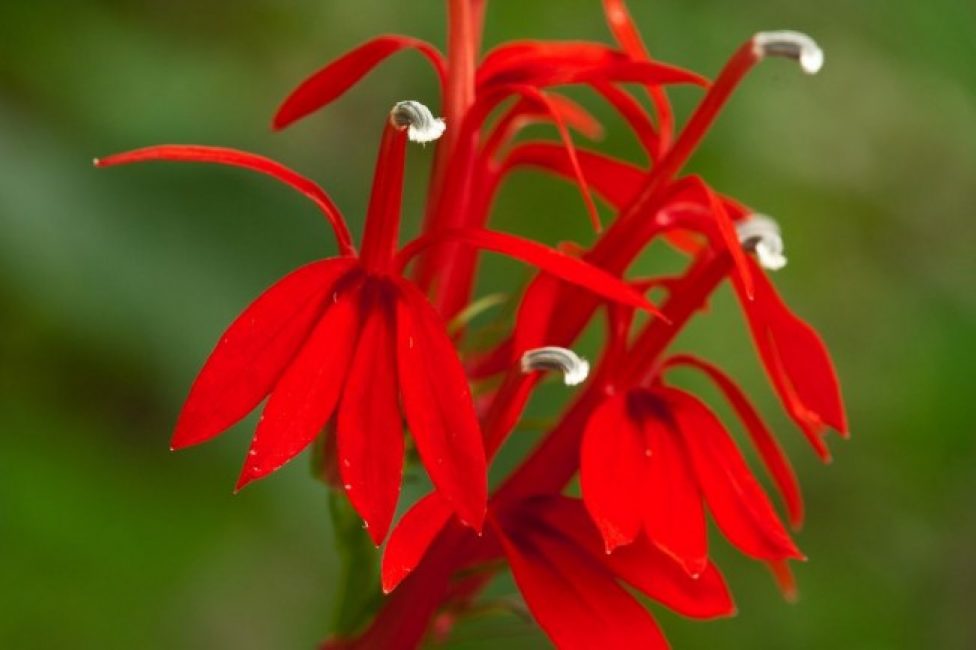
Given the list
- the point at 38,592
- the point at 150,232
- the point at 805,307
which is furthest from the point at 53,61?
the point at 805,307

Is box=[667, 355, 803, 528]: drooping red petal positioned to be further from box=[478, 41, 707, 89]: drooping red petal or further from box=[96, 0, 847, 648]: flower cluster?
box=[478, 41, 707, 89]: drooping red petal

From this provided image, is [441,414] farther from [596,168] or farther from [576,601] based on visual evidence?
[596,168]

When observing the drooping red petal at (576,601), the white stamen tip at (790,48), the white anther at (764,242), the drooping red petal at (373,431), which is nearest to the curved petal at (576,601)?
the drooping red petal at (576,601)

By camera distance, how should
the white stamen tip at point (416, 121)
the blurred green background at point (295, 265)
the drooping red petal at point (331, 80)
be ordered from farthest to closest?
the blurred green background at point (295, 265)
the drooping red petal at point (331, 80)
the white stamen tip at point (416, 121)

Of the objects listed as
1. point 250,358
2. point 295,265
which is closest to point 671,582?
point 250,358

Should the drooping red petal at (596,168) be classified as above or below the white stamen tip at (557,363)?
above

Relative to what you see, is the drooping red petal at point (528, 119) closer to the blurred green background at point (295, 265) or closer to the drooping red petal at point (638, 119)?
the drooping red petal at point (638, 119)
